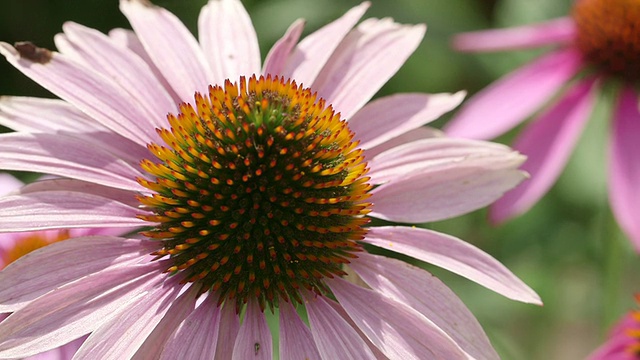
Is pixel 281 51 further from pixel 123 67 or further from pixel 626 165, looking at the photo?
pixel 626 165

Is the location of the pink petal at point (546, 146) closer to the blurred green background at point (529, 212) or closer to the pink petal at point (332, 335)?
the blurred green background at point (529, 212)

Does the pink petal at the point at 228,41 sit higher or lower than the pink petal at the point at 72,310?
higher

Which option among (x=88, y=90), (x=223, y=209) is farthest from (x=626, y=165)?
(x=88, y=90)

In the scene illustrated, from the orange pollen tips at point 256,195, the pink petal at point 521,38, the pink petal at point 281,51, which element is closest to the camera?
the orange pollen tips at point 256,195

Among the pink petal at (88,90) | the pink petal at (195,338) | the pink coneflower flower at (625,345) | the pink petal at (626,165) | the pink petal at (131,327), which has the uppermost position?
the pink petal at (88,90)

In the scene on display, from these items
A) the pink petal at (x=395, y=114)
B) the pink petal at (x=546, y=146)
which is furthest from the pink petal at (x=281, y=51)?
the pink petal at (x=546, y=146)

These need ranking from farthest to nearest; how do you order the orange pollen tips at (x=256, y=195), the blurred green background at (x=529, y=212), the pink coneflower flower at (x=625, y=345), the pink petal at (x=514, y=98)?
1. the blurred green background at (x=529, y=212)
2. the pink petal at (x=514, y=98)
3. the pink coneflower flower at (x=625, y=345)
4. the orange pollen tips at (x=256, y=195)
